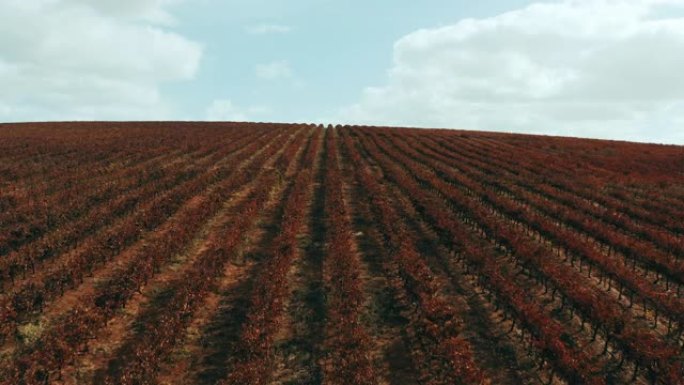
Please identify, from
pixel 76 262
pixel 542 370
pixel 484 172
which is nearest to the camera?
pixel 542 370

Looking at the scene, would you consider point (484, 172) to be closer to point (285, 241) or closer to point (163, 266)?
point (285, 241)

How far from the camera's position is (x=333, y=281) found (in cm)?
1263

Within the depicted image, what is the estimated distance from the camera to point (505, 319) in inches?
434

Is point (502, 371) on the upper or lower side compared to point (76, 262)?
lower

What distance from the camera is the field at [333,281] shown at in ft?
29.9

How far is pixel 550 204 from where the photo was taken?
21.3 m

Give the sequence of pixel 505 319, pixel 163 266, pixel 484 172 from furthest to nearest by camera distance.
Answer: pixel 484 172, pixel 163 266, pixel 505 319

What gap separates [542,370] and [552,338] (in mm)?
763

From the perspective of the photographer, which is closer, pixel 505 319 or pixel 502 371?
pixel 502 371

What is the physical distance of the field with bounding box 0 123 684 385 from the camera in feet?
29.9

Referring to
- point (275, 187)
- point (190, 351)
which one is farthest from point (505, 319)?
point (275, 187)

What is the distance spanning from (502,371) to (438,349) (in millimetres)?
1305

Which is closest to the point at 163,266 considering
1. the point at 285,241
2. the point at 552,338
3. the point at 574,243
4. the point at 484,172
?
the point at 285,241

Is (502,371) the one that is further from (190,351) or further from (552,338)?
(190,351)
